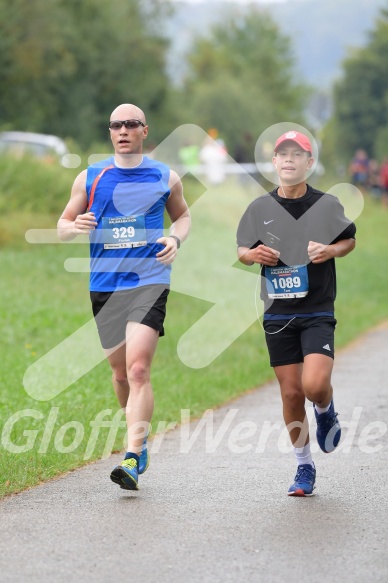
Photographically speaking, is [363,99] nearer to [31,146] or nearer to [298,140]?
[31,146]

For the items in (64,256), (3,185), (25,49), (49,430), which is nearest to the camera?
(49,430)

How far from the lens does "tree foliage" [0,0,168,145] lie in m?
40.5

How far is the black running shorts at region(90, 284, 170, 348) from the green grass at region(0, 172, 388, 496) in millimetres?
1003

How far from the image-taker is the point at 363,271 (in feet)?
88.7

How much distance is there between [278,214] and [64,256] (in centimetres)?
1341

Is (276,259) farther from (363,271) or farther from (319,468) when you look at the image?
(363,271)

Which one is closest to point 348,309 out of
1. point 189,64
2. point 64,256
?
point 64,256

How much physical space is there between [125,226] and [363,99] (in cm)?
7795

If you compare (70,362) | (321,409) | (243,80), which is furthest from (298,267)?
(243,80)

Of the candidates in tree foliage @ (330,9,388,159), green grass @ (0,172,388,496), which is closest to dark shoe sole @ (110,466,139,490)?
green grass @ (0,172,388,496)

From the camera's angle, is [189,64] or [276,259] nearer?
[276,259]

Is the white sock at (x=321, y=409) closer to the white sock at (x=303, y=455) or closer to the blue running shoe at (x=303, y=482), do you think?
the white sock at (x=303, y=455)

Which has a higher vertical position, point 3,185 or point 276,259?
point 3,185

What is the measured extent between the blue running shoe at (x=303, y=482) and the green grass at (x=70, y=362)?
1.56 meters
